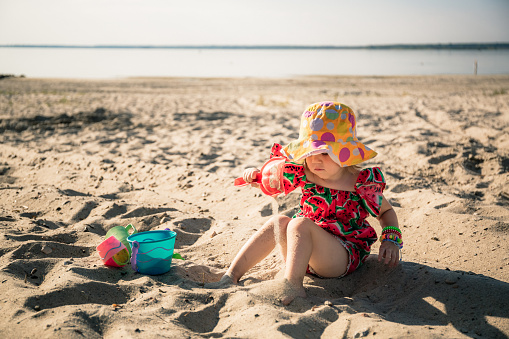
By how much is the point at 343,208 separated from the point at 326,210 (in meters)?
0.10

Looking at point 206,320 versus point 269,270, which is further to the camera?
point 269,270

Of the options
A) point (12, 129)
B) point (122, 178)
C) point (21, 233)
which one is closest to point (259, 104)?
point (12, 129)

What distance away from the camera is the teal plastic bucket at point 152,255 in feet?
7.64

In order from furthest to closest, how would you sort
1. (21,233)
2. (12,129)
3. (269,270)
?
(12,129) → (21,233) → (269,270)

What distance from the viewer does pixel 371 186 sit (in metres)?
2.33

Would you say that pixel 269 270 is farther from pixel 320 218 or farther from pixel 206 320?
pixel 206 320

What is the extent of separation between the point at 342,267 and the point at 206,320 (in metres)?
0.91

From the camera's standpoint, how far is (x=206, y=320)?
76.5 inches

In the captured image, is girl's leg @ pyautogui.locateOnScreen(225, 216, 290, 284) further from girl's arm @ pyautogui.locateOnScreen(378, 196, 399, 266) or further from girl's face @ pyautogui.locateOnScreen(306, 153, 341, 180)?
girl's arm @ pyautogui.locateOnScreen(378, 196, 399, 266)

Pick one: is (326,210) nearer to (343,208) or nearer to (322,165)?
(343,208)

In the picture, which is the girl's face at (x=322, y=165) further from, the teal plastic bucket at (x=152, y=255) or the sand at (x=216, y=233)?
the teal plastic bucket at (x=152, y=255)

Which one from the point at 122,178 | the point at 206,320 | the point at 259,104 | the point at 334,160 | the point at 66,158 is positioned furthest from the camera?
the point at 259,104

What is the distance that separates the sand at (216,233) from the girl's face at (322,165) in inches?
26.5

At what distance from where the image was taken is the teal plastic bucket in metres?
2.33
